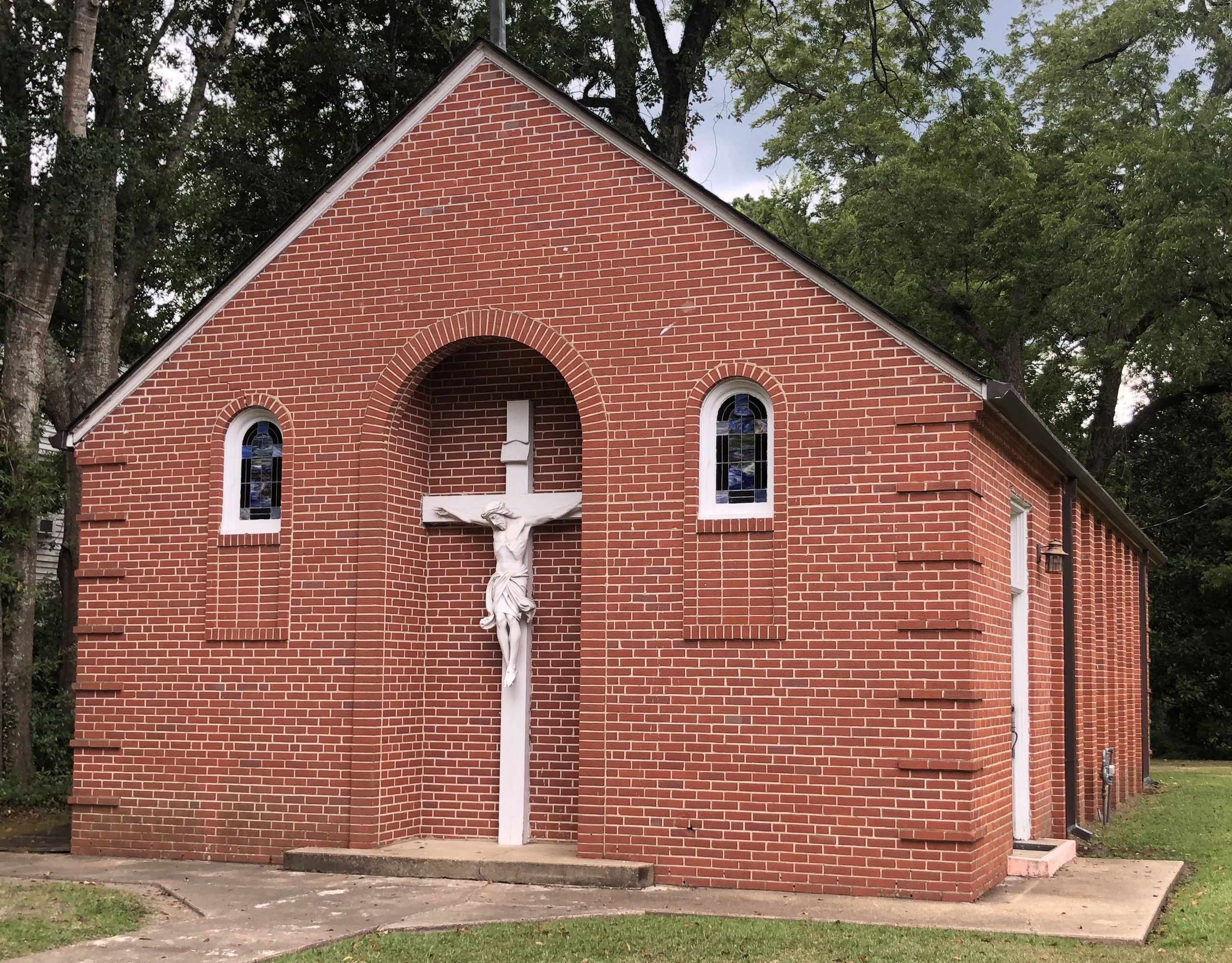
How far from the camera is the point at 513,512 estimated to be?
516 inches

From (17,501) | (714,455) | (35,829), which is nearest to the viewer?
(714,455)

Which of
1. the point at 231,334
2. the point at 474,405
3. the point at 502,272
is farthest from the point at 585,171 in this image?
the point at 231,334

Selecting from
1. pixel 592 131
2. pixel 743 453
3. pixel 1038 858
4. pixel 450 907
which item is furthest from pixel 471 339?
pixel 1038 858

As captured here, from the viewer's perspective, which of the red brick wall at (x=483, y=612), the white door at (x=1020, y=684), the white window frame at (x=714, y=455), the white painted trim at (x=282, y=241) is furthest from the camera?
the white door at (x=1020, y=684)

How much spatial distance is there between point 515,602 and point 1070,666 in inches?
240

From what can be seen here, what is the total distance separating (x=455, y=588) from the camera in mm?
13586

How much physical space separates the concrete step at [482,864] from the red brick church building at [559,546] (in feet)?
0.98

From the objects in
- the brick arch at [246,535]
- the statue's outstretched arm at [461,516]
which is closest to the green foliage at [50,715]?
the brick arch at [246,535]

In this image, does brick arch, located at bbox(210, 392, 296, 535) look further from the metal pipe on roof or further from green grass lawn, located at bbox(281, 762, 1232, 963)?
green grass lawn, located at bbox(281, 762, 1232, 963)

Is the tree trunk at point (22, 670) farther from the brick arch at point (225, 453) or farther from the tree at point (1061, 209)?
the tree at point (1061, 209)

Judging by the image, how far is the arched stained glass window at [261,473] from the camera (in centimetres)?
1358

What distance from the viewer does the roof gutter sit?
11211mm

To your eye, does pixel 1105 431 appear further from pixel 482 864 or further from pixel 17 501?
pixel 482 864

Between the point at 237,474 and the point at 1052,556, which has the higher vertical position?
the point at 237,474
